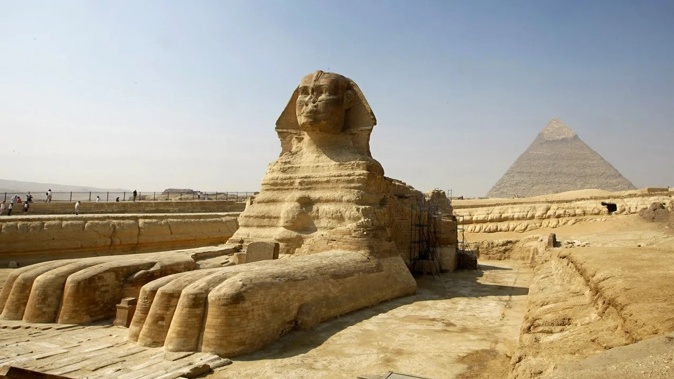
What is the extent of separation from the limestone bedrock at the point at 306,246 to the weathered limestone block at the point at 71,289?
178cm

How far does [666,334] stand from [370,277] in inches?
270

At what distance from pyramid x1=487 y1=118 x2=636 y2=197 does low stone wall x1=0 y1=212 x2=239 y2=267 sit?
286ft

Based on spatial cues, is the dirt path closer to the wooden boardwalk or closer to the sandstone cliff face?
the wooden boardwalk

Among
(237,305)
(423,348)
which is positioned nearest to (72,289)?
(237,305)

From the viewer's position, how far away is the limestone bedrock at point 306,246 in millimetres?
6742

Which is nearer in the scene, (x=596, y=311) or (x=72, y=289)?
(x=596, y=311)

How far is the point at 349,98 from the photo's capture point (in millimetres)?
13680

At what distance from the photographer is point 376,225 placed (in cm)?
1152

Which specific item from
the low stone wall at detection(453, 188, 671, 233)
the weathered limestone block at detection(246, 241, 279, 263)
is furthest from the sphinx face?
the low stone wall at detection(453, 188, 671, 233)

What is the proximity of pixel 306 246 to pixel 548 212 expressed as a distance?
73.8ft

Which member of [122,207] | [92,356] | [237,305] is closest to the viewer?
[92,356]

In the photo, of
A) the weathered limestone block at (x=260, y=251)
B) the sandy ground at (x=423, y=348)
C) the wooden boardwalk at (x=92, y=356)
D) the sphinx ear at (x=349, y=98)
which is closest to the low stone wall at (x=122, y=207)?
the sphinx ear at (x=349, y=98)

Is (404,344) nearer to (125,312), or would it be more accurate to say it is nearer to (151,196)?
(125,312)

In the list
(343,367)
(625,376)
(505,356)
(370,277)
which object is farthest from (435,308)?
(625,376)
